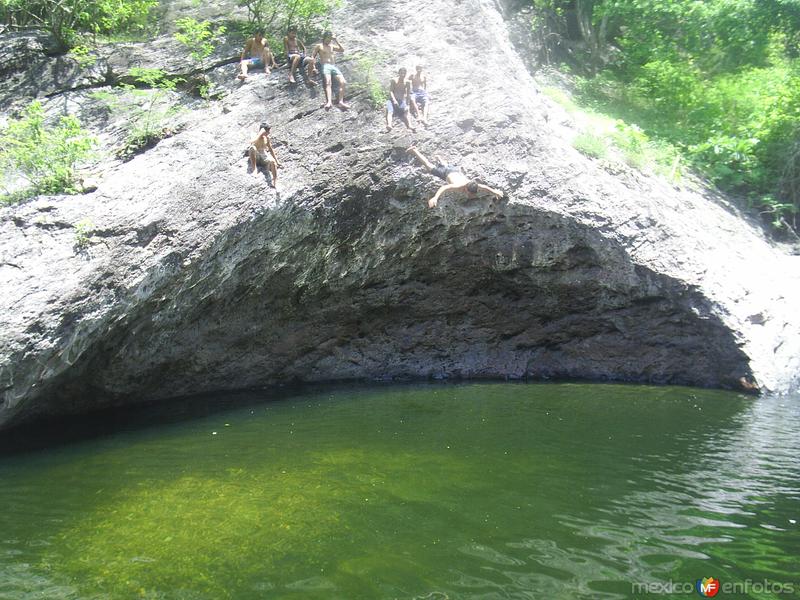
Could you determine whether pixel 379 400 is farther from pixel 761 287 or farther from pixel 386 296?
pixel 761 287

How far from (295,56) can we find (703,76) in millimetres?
14650

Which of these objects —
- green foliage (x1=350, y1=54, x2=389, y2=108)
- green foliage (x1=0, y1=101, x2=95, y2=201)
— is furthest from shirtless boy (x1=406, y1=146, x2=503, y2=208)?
green foliage (x1=0, y1=101, x2=95, y2=201)

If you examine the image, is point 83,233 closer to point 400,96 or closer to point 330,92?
point 330,92

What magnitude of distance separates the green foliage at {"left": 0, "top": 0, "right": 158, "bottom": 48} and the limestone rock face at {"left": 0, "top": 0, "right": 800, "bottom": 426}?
2.77 metres

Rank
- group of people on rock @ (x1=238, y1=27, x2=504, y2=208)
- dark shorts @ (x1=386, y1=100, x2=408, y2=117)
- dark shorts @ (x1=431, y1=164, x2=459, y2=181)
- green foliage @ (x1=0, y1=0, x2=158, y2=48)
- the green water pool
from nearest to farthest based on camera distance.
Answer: the green water pool < group of people on rock @ (x1=238, y1=27, x2=504, y2=208) < dark shorts @ (x1=431, y1=164, x2=459, y2=181) < dark shorts @ (x1=386, y1=100, x2=408, y2=117) < green foliage @ (x1=0, y1=0, x2=158, y2=48)

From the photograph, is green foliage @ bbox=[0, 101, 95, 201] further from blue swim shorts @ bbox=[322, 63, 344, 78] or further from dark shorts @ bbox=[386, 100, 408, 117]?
dark shorts @ bbox=[386, 100, 408, 117]

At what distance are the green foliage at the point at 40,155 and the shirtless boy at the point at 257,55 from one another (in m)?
3.80

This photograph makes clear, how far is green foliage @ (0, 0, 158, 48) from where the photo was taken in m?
12.5

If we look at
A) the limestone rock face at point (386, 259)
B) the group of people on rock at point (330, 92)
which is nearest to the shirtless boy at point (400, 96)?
the group of people on rock at point (330, 92)

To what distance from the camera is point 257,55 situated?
40.8 ft

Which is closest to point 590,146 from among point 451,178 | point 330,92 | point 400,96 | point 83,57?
point 451,178

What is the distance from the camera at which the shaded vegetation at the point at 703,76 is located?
1653 cm

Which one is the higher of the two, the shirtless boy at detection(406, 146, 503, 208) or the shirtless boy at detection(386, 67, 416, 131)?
the shirtless boy at detection(386, 67, 416, 131)

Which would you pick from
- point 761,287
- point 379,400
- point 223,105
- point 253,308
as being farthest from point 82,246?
point 761,287
